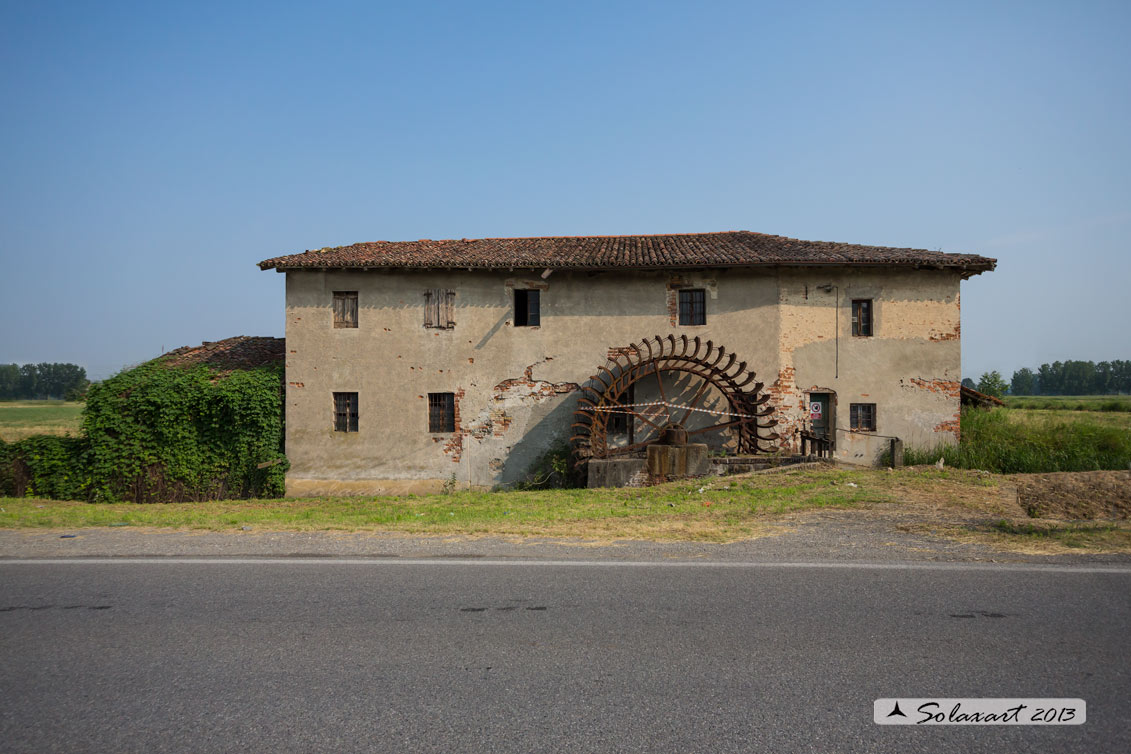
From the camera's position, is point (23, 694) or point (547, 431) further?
point (547, 431)

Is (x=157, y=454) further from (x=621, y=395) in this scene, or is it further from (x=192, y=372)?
(x=621, y=395)

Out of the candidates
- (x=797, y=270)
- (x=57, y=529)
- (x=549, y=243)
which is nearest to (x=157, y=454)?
(x=57, y=529)

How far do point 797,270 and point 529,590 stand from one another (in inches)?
504

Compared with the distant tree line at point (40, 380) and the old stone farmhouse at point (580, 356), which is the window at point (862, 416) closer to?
the old stone farmhouse at point (580, 356)

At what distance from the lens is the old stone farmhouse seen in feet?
51.1

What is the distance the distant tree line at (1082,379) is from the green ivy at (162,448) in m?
99.1

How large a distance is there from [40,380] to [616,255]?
95644mm

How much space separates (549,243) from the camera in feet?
57.9

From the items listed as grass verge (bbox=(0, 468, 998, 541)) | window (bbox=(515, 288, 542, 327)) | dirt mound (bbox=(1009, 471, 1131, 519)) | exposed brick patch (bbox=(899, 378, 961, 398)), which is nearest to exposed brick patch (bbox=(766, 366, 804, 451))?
grass verge (bbox=(0, 468, 998, 541))

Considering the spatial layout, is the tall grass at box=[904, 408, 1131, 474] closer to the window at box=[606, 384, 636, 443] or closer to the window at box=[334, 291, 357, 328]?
the window at box=[606, 384, 636, 443]

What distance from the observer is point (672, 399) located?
51.2ft

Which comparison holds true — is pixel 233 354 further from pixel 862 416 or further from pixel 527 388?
pixel 862 416

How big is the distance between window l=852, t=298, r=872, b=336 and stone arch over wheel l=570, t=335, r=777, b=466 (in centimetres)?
282

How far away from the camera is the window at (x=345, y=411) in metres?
15.7
